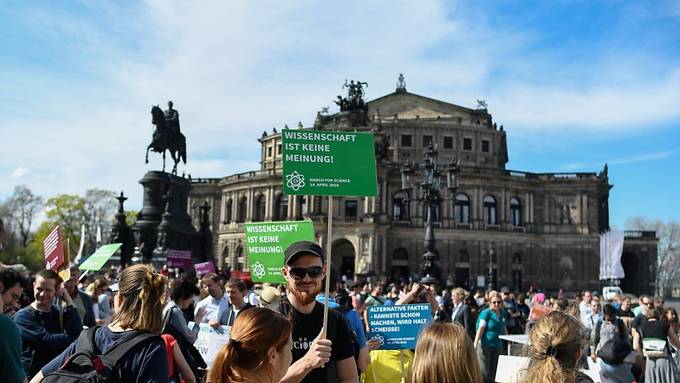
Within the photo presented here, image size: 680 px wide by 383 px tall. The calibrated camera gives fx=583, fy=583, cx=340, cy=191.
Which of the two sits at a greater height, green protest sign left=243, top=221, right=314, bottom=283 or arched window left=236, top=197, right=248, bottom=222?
arched window left=236, top=197, right=248, bottom=222

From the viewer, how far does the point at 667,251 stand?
274 feet

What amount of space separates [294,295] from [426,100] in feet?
206

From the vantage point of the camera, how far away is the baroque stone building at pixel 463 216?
178 feet

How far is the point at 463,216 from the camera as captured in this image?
187 feet

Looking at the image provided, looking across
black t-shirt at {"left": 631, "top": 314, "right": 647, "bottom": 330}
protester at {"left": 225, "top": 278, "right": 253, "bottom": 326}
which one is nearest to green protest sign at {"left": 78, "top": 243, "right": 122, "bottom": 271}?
protester at {"left": 225, "top": 278, "right": 253, "bottom": 326}

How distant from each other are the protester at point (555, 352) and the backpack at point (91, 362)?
7.08ft

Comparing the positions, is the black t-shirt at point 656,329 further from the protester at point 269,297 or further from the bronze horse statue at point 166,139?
the bronze horse statue at point 166,139

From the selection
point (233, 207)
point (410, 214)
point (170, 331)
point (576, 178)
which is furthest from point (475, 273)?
point (170, 331)

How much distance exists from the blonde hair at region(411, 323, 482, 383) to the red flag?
284 inches

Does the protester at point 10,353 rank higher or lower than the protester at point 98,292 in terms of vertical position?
higher

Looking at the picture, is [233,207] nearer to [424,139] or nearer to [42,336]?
[424,139]

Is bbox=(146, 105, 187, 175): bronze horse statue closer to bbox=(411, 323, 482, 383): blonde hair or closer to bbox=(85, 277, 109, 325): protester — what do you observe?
bbox=(85, 277, 109, 325): protester

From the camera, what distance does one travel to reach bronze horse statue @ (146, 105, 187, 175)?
27.6m

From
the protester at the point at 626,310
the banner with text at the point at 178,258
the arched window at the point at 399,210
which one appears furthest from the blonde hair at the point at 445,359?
the arched window at the point at 399,210
